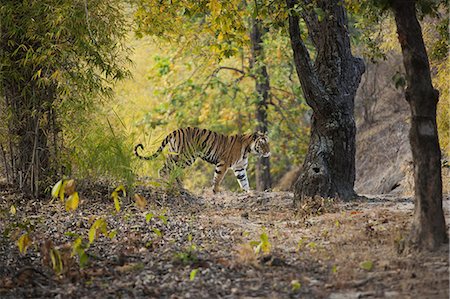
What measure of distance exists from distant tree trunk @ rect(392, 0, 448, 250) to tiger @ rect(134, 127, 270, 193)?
21.8 ft

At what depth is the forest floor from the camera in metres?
5.09

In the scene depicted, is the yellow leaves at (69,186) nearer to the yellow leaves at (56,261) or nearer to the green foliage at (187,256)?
the yellow leaves at (56,261)

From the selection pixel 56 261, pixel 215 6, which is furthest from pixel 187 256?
pixel 215 6

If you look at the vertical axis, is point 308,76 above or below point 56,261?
above

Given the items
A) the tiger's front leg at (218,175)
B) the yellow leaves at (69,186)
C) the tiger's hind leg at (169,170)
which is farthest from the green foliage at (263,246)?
the tiger's front leg at (218,175)

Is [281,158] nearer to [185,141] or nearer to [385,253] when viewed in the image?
[185,141]

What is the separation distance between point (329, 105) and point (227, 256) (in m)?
3.87

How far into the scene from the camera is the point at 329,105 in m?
9.32

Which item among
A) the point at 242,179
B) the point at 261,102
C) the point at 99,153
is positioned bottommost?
the point at 242,179

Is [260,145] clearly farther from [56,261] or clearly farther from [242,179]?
[56,261]

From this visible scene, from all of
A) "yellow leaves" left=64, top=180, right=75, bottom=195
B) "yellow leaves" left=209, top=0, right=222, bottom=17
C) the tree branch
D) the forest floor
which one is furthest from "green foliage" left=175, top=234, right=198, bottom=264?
the tree branch

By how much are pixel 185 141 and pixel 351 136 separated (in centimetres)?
364

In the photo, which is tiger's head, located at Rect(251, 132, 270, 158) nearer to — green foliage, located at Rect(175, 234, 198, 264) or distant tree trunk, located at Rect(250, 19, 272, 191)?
distant tree trunk, located at Rect(250, 19, 272, 191)

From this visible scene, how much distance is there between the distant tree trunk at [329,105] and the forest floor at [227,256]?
663 mm
